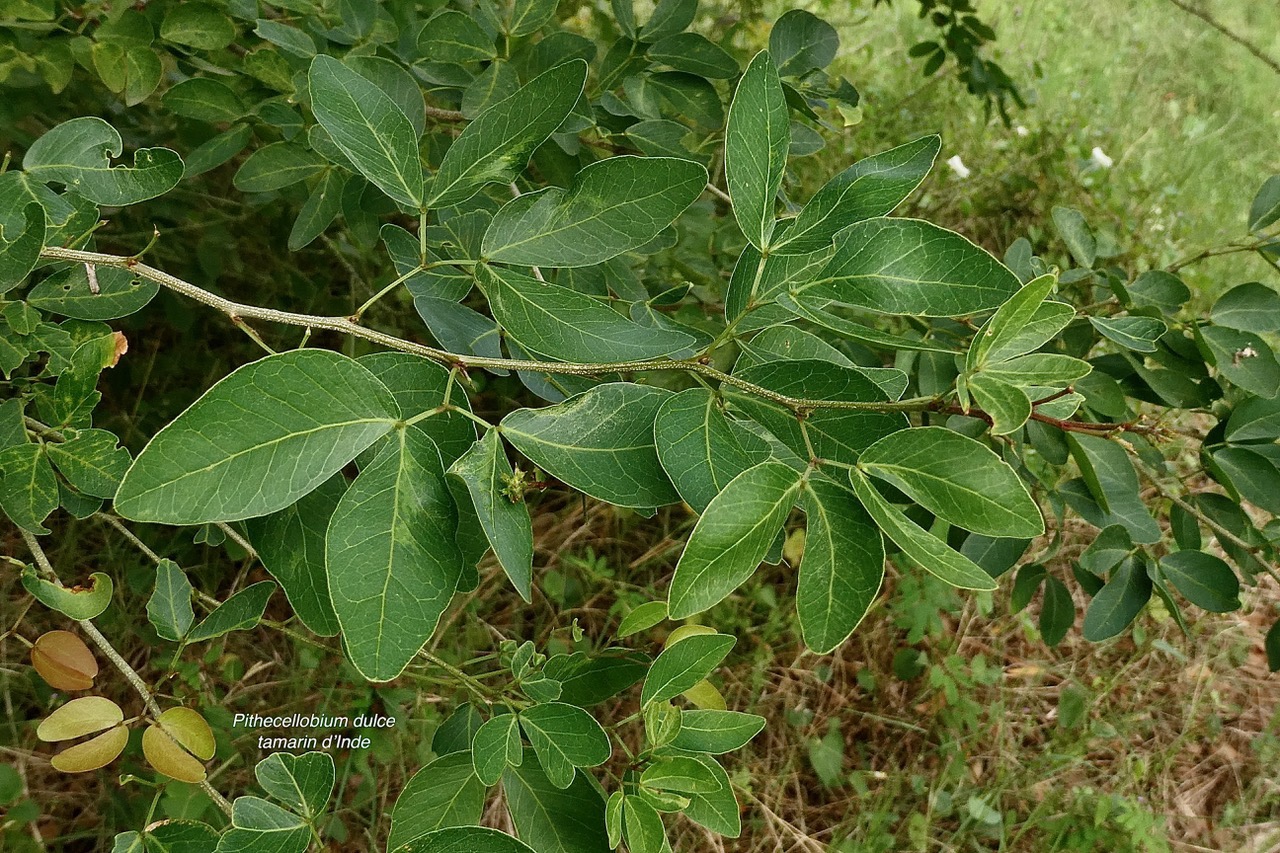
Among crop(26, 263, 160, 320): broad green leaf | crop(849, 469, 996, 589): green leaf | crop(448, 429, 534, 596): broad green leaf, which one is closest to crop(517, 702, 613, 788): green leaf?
crop(448, 429, 534, 596): broad green leaf

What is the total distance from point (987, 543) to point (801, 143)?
0.59 m

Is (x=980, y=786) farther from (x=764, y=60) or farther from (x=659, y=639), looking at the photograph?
(x=764, y=60)

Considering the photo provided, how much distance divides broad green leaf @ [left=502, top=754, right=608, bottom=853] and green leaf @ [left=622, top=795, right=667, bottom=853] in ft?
0.22

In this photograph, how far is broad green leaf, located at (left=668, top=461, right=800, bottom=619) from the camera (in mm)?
526

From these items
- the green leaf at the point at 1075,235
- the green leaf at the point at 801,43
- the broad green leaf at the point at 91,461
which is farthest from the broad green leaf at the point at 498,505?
the green leaf at the point at 1075,235

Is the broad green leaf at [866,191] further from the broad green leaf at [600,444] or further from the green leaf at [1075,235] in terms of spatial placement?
the green leaf at [1075,235]

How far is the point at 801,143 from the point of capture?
121 centimetres

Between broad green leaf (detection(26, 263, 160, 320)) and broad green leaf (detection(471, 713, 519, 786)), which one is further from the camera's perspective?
broad green leaf (detection(26, 263, 160, 320))

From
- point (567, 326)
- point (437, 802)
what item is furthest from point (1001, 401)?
point (437, 802)

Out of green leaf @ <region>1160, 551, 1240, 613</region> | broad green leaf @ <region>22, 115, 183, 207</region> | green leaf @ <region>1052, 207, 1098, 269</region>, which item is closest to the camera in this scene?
broad green leaf @ <region>22, 115, 183, 207</region>

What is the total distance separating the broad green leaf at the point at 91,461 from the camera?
78 centimetres

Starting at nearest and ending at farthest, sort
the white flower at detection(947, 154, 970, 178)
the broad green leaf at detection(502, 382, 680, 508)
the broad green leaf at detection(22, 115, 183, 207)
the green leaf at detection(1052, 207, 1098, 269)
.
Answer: the broad green leaf at detection(502, 382, 680, 508)
the broad green leaf at detection(22, 115, 183, 207)
the green leaf at detection(1052, 207, 1098, 269)
the white flower at detection(947, 154, 970, 178)

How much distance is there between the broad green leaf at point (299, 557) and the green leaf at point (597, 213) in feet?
0.81

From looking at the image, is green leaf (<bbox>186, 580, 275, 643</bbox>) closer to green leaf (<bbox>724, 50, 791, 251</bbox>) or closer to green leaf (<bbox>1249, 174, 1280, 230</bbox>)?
green leaf (<bbox>724, 50, 791, 251</bbox>)
